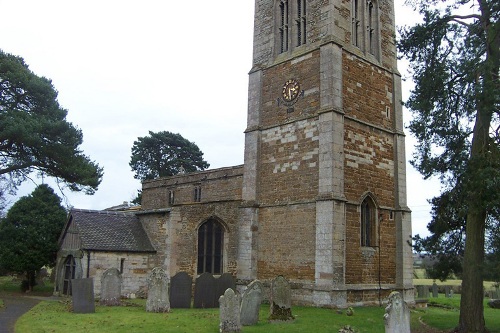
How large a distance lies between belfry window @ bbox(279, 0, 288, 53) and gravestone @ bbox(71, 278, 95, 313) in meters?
13.5

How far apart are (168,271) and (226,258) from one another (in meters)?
2.95

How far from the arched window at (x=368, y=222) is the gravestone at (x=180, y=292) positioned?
749cm

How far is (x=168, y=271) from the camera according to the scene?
23.0m

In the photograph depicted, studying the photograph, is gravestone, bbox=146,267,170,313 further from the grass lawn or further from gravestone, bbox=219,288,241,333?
gravestone, bbox=219,288,241,333

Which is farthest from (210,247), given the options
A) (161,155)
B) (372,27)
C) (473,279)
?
(161,155)

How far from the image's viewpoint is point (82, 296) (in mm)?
16203

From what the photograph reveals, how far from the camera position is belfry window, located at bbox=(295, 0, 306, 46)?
859 inches

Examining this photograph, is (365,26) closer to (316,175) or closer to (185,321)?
(316,175)

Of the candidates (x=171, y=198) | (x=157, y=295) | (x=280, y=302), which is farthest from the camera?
(x=171, y=198)

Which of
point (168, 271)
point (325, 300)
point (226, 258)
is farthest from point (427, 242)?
point (168, 271)

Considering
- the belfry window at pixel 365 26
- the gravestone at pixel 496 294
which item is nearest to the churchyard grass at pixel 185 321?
the gravestone at pixel 496 294

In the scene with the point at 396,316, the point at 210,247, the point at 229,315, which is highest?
the point at 210,247

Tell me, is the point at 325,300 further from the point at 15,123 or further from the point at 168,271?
the point at 15,123

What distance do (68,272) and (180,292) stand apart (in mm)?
7486
